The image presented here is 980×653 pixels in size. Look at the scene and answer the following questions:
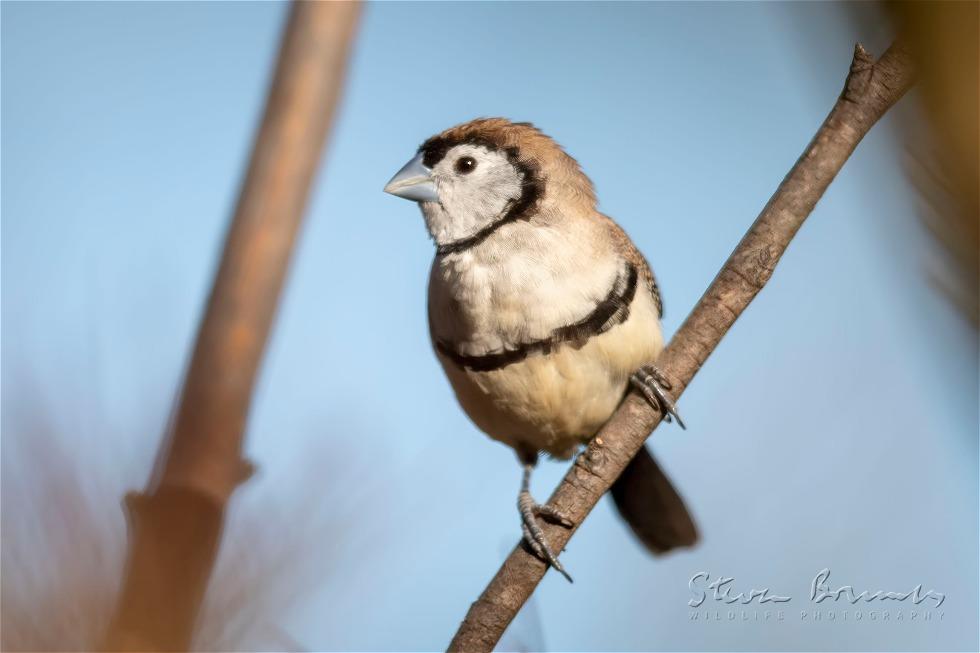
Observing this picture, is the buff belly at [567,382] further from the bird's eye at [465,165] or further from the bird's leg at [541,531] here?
the bird's eye at [465,165]

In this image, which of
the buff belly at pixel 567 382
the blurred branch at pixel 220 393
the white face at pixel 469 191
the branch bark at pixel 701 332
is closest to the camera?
the blurred branch at pixel 220 393

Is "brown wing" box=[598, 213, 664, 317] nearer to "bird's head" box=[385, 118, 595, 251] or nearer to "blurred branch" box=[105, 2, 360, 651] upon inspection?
"bird's head" box=[385, 118, 595, 251]

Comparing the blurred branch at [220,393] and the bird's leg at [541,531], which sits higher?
the blurred branch at [220,393]

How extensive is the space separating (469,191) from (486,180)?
0.08 m

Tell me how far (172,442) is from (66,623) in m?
0.15

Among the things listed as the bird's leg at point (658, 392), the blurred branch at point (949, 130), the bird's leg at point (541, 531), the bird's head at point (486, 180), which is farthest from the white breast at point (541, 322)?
the blurred branch at point (949, 130)

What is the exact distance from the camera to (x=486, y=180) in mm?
3613

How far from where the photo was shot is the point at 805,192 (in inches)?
95.4

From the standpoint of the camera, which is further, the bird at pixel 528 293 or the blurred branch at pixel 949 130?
the bird at pixel 528 293

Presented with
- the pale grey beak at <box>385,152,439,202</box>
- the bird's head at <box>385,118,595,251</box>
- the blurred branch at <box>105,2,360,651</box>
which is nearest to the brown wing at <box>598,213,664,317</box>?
the bird's head at <box>385,118,595,251</box>

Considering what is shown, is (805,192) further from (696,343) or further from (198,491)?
(198,491)

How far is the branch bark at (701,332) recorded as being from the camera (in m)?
2.31

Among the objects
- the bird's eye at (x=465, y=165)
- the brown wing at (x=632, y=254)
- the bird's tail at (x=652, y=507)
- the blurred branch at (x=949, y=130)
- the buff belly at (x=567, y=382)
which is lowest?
the bird's tail at (x=652, y=507)

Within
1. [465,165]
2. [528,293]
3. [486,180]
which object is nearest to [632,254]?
[528,293]
